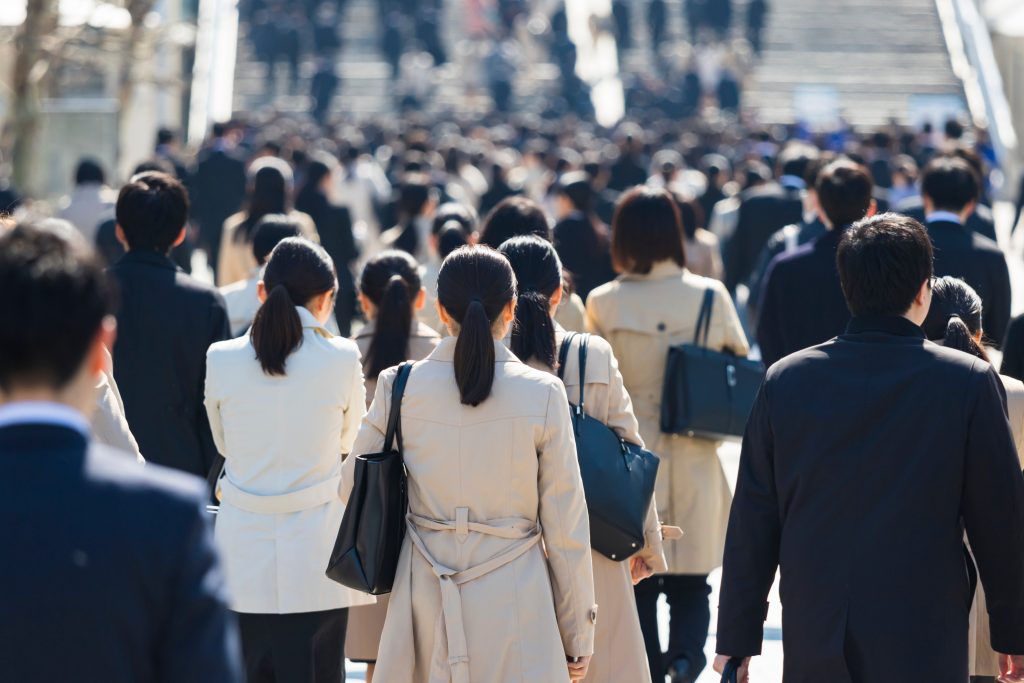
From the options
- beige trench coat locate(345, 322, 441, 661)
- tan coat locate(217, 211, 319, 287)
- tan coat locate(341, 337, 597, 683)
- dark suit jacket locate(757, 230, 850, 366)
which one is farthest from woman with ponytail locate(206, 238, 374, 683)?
tan coat locate(217, 211, 319, 287)

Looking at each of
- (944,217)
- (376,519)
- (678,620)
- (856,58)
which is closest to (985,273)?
(944,217)

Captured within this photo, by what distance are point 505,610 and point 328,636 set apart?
1.01 meters

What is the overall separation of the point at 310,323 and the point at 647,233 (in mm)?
1402

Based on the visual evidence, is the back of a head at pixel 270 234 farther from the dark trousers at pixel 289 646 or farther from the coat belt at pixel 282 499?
the dark trousers at pixel 289 646

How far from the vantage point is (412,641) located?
4164mm

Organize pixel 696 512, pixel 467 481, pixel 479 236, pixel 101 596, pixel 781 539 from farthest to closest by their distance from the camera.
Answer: pixel 479 236
pixel 696 512
pixel 467 481
pixel 781 539
pixel 101 596

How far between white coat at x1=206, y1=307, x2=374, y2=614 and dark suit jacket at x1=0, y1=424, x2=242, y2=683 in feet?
7.69

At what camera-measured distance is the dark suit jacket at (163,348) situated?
222 inches

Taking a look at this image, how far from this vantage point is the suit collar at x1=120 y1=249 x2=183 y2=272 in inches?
223

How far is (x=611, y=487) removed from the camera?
460 centimetres

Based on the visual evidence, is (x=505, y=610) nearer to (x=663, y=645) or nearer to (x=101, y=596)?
(x=101, y=596)

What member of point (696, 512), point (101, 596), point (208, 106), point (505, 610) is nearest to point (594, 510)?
point (505, 610)

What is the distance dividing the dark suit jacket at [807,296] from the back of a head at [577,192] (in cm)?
213

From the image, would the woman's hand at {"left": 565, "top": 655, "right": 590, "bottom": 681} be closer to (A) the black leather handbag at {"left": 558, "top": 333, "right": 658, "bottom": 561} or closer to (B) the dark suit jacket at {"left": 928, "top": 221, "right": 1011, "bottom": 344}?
(A) the black leather handbag at {"left": 558, "top": 333, "right": 658, "bottom": 561}
